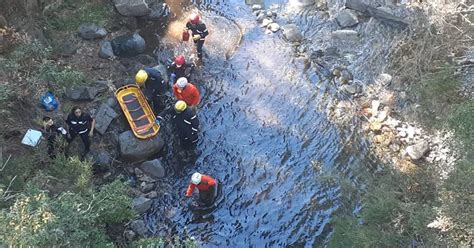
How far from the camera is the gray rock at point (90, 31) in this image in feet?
39.8

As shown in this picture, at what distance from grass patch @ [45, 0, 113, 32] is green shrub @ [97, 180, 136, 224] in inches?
222

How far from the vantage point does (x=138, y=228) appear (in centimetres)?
905

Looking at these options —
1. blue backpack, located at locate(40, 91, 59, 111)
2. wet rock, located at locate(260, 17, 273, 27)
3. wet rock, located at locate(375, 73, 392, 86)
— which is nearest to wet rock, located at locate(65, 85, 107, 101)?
blue backpack, located at locate(40, 91, 59, 111)

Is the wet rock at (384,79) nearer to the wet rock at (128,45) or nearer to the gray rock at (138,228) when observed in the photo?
the wet rock at (128,45)

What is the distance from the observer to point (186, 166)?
10359 mm

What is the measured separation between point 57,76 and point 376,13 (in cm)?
891

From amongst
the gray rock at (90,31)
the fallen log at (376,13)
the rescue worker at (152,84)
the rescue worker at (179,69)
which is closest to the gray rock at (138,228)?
the rescue worker at (152,84)

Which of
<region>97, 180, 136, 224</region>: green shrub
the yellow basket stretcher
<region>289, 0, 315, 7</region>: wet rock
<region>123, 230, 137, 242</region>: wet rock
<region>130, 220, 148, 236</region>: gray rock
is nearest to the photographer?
<region>97, 180, 136, 224</region>: green shrub

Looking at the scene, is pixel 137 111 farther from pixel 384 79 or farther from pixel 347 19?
pixel 347 19

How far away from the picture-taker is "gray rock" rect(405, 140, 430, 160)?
33.9 feet

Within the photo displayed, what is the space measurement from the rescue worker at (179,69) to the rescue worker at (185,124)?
1.28 metres

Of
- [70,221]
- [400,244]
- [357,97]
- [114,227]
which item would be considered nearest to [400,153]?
[357,97]

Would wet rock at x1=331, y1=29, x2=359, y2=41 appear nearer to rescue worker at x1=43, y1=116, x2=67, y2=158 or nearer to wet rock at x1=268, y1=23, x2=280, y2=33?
wet rock at x1=268, y1=23, x2=280, y2=33

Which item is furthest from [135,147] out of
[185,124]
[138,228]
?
[138,228]
